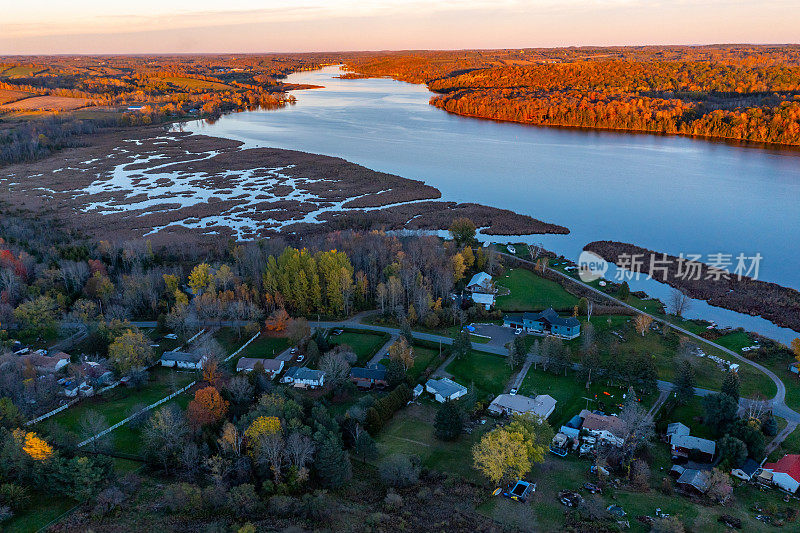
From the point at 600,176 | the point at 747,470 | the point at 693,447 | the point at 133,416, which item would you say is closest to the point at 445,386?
Result: the point at 693,447

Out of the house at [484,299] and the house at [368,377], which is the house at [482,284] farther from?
the house at [368,377]

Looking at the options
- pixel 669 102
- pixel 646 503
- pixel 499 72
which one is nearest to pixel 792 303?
pixel 646 503

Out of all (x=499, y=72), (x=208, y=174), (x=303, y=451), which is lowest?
(x=303, y=451)

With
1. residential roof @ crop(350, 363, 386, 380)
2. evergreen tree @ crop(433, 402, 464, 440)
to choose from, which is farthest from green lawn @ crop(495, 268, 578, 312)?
evergreen tree @ crop(433, 402, 464, 440)

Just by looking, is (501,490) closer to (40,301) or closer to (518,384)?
(518,384)

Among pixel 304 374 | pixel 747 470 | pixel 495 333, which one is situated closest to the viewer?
pixel 747 470

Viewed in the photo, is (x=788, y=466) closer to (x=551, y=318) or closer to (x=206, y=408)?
(x=551, y=318)

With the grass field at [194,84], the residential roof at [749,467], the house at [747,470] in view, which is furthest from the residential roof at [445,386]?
the grass field at [194,84]
